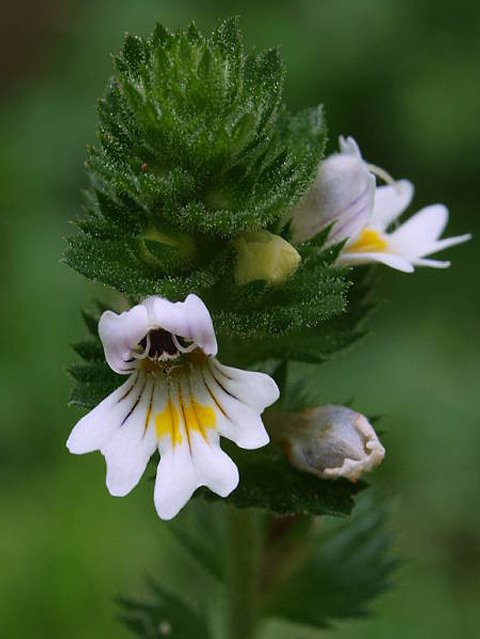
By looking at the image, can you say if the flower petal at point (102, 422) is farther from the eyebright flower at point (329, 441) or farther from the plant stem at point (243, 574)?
the plant stem at point (243, 574)

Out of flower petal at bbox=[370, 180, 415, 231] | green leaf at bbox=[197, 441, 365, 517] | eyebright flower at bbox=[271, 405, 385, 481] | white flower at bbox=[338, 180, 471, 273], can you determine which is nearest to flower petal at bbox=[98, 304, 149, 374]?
green leaf at bbox=[197, 441, 365, 517]

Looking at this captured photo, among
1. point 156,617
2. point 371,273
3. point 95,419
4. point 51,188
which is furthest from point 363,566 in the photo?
point 51,188

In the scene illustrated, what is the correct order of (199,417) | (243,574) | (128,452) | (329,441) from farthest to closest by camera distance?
(243,574), (329,441), (199,417), (128,452)

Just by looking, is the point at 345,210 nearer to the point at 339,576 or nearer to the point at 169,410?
the point at 169,410

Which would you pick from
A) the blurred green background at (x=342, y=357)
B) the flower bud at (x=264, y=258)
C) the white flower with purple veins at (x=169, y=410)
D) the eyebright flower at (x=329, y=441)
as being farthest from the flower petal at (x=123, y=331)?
the blurred green background at (x=342, y=357)

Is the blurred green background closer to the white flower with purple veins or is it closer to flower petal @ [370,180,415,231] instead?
flower petal @ [370,180,415,231]

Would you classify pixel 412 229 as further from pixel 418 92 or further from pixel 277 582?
pixel 418 92

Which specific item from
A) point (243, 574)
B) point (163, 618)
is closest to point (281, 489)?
point (243, 574)
